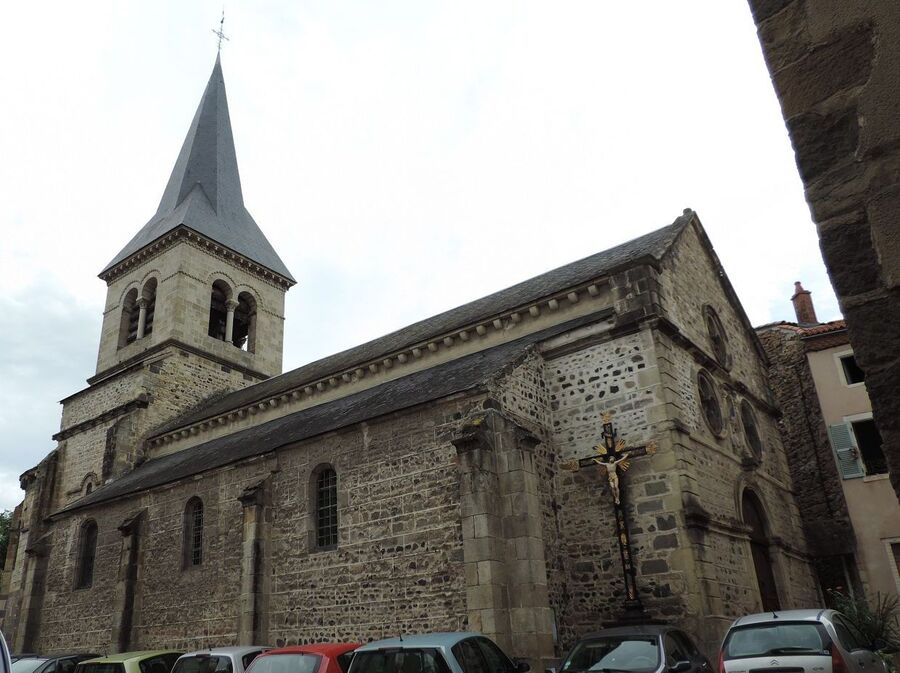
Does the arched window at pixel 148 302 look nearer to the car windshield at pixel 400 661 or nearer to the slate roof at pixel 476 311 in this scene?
the slate roof at pixel 476 311

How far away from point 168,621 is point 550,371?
412 inches

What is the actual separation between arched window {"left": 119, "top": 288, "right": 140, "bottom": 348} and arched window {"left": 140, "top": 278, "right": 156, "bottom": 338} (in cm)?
46

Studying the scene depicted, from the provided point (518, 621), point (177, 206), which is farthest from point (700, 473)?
point (177, 206)

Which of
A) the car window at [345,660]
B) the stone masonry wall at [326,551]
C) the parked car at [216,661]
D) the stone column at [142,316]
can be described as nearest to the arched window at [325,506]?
the stone masonry wall at [326,551]

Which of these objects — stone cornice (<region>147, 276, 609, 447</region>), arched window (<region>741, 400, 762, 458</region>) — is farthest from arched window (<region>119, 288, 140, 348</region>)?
arched window (<region>741, 400, 762, 458</region>)

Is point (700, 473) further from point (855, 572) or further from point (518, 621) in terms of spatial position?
point (855, 572)

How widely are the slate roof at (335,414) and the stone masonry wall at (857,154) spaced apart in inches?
398

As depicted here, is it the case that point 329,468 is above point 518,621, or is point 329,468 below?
above

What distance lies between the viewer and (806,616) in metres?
7.26

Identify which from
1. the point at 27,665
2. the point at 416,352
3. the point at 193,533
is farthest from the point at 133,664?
the point at 416,352

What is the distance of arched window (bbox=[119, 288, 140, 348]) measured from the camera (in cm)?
2775

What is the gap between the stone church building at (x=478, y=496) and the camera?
1138 cm

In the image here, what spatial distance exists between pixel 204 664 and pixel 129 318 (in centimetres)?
2219

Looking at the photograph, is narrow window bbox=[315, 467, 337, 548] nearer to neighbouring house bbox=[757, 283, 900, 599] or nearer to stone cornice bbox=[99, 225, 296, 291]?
neighbouring house bbox=[757, 283, 900, 599]
